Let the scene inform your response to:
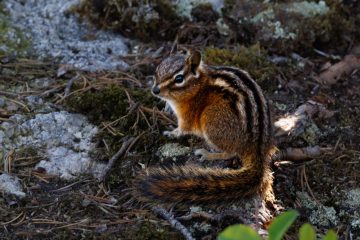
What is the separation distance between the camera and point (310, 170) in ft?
12.4

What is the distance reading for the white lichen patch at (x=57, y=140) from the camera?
12.0ft

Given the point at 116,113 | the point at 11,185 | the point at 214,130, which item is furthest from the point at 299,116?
the point at 11,185

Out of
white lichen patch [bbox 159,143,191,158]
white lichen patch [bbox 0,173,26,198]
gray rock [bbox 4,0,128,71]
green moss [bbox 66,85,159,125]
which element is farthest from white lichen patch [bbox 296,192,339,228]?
gray rock [bbox 4,0,128,71]

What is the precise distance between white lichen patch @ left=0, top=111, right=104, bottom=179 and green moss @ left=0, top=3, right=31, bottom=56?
0.86m

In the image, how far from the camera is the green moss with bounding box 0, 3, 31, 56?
4.60 meters

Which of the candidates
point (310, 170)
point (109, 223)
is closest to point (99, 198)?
point (109, 223)

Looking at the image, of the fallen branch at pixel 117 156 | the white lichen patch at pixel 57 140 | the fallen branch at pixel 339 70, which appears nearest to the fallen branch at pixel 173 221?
the fallen branch at pixel 117 156

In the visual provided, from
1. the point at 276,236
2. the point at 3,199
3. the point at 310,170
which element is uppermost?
the point at 276,236

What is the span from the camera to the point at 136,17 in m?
4.91

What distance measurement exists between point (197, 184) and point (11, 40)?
2316 mm

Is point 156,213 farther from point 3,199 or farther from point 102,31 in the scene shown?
point 102,31

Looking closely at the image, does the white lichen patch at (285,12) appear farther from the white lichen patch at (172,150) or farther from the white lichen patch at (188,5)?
the white lichen patch at (172,150)

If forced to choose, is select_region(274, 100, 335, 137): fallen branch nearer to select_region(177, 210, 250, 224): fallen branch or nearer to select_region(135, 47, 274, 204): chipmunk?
select_region(135, 47, 274, 204): chipmunk

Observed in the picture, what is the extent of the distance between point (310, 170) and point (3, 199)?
196cm
